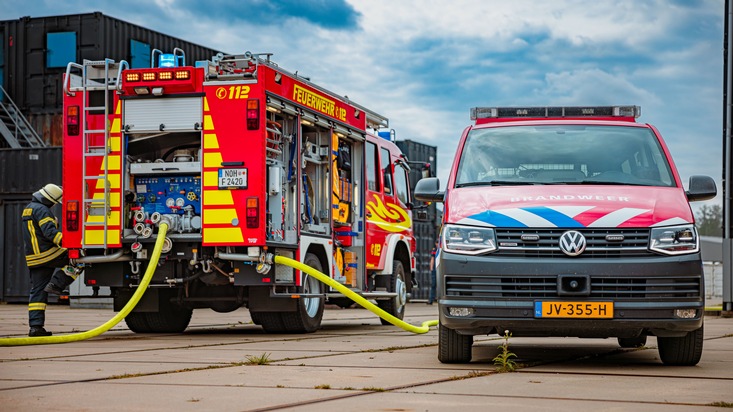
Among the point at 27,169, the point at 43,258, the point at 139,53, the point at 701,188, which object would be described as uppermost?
the point at 139,53

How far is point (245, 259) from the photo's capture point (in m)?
12.4

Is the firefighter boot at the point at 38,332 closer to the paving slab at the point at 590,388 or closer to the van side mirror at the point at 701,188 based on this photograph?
the paving slab at the point at 590,388

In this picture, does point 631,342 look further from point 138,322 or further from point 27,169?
point 27,169

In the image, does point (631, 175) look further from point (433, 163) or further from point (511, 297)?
point (433, 163)

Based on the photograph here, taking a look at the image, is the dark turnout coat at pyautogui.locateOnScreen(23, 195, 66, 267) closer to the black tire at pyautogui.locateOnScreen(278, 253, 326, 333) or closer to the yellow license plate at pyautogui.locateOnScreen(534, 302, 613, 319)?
the black tire at pyautogui.locateOnScreen(278, 253, 326, 333)

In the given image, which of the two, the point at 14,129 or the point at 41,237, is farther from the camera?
the point at 14,129

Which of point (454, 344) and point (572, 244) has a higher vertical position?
point (572, 244)

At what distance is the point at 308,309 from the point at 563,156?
16.9 feet

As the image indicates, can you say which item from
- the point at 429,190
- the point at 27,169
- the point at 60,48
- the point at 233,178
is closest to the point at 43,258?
the point at 233,178

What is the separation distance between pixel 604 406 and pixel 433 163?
27.8 metres

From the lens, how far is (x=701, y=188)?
9203mm

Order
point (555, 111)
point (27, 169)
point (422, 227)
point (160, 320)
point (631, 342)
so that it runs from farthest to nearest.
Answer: point (422, 227) < point (27, 169) < point (160, 320) < point (631, 342) < point (555, 111)

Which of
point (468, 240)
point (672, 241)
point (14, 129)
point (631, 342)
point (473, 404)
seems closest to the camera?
point (473, 404)

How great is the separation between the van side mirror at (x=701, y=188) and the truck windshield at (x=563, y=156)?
176 mm
